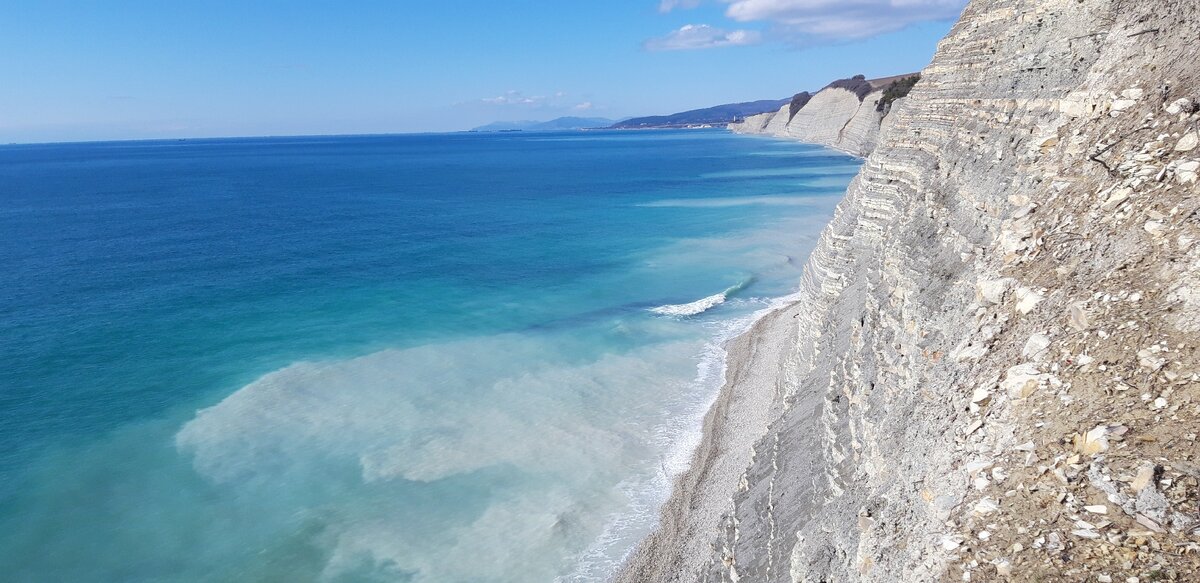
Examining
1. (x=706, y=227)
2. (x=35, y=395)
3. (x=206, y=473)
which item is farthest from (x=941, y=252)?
(x=706, y=227)

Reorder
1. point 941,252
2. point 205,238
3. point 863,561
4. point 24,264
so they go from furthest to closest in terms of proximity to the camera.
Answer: point 205,238
point 24,264
point 941,252
point 863,561

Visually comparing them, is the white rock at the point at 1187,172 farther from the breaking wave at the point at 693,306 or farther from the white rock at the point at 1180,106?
the breaking wave at the point at 693,306

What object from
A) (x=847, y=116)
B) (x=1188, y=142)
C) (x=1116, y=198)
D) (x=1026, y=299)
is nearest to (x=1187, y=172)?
(x=1188, y=142)

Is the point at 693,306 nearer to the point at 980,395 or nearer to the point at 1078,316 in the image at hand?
the point at 980,395

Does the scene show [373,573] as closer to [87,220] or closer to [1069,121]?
[1069,121]

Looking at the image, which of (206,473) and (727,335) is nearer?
(206,473)

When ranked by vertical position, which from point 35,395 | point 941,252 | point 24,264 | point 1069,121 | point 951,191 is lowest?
point 35,395

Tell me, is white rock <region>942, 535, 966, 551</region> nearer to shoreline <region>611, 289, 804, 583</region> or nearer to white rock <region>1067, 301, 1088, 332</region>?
white rock <region>1067, 301, 1088, 332</region>
